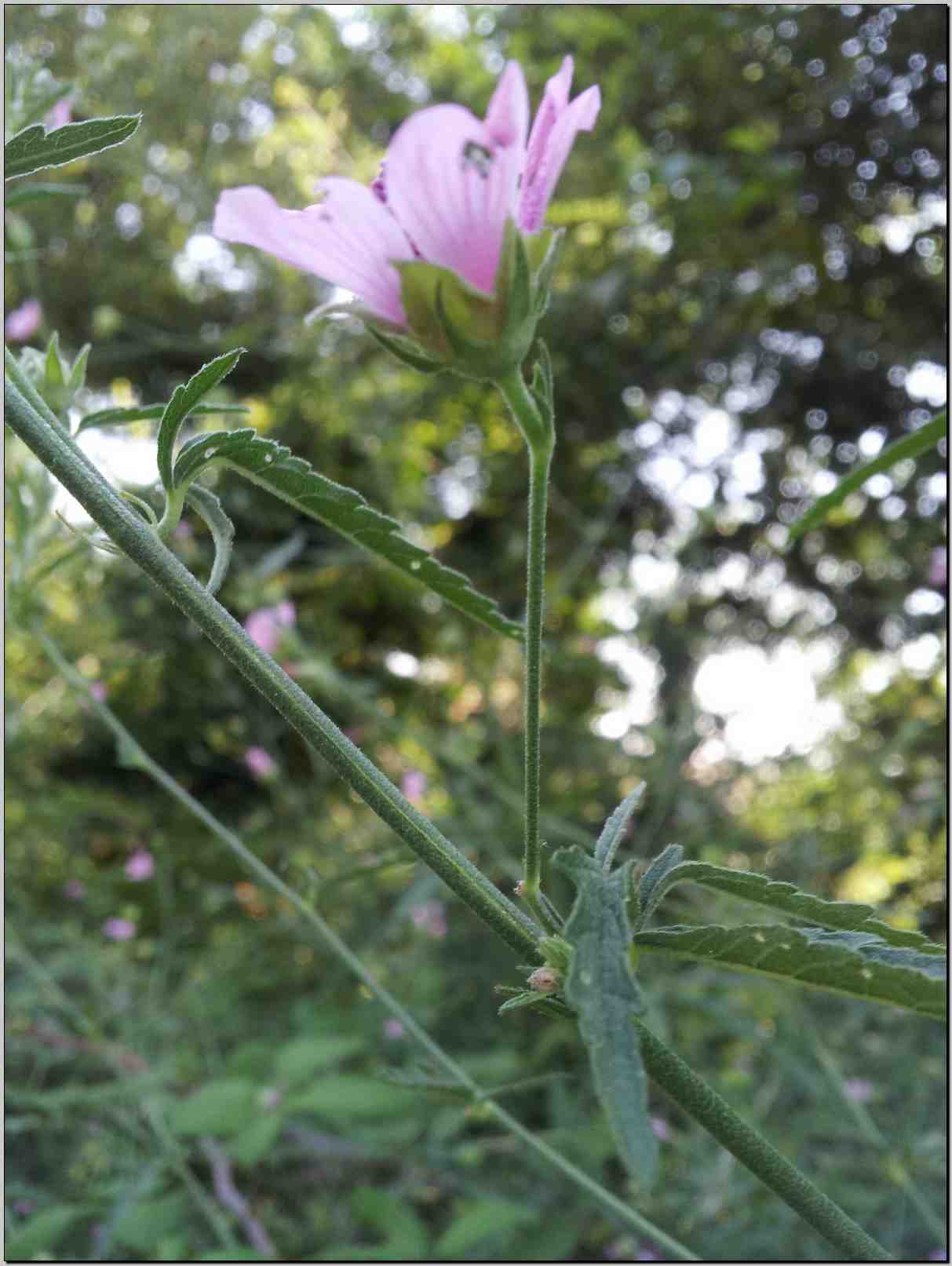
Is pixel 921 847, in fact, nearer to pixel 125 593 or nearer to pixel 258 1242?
pixel 258 1242

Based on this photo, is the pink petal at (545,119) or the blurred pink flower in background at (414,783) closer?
the pink petal at (545,119)

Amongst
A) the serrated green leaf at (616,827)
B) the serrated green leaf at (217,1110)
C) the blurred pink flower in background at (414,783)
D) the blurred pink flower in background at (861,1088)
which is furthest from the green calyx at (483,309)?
the blurred pink flower in background at (414,783)

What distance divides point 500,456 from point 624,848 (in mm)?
729

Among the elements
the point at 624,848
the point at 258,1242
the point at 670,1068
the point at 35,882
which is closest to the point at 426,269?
the point at 670,1068

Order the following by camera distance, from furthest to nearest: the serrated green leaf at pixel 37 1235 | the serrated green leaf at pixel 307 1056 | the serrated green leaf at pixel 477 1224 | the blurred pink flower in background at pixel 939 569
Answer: the blurred pink flower in background at pixel 939 569 → the serrated green leaf at pixel 307 1056 → the serrated green leaf at pixel 477 1224 → the serrated green leaf at pixel 37 1235

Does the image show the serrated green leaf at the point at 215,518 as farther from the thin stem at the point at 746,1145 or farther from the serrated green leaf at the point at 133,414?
the thin stem at the point at 746,1145

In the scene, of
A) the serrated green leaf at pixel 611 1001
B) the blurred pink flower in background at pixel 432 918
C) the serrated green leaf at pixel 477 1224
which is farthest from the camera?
the blurred pink flower in background at pixel 432 918

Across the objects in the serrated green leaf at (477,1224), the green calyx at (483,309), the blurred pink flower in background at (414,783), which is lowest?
the serrated green leaf at (477,1224)

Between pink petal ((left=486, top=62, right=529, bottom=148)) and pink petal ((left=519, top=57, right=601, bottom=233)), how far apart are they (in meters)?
0.02

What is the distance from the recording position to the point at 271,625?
125cm

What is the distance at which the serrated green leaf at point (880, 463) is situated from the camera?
265 mm

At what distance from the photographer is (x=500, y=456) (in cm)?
181

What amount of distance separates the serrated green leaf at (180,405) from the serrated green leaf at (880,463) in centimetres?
16

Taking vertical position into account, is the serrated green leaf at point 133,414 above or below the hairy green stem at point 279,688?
above
